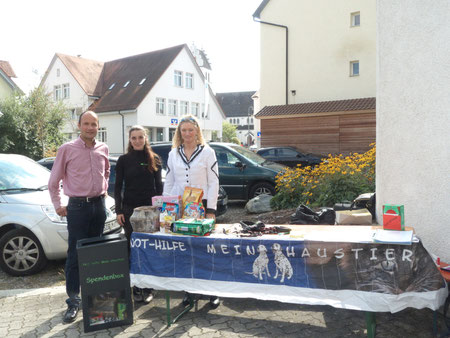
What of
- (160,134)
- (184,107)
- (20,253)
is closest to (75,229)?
(20,253)

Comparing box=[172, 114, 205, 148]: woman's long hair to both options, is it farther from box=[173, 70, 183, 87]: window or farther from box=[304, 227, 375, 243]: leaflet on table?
box=[173, 70, 183, 87]: window

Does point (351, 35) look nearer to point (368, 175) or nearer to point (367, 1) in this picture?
point (367, 1)

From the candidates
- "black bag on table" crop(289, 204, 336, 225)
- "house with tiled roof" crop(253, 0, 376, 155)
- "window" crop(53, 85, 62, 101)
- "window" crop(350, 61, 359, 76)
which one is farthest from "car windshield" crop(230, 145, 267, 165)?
"window" crop(53, 85, 62, 101)

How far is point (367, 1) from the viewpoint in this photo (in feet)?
61.8

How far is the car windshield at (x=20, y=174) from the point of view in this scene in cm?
602

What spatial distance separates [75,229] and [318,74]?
18.4 metres

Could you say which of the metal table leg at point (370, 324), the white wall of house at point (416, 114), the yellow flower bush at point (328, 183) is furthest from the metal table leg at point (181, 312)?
the yellow flower bush at point (328, 183)

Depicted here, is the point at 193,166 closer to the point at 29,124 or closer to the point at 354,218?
the point at 354,218

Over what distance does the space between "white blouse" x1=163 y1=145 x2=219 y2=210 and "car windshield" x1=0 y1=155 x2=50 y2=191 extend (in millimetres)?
2950

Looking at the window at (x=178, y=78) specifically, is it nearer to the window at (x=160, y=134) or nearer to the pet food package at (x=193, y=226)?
the window at (x=160, y=134)

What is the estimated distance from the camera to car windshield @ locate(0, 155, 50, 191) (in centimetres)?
602

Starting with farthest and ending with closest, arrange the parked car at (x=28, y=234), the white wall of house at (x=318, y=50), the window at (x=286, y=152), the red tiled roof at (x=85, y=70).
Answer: the red tiled roof at (x=85, y=70) → the white wall of house at (x=318, y=50) → the window at (x=286, y=152) → the parked car at (x=28, y=234)

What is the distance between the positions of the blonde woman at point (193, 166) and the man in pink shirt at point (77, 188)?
824 mm

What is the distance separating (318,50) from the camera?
20.4 m
